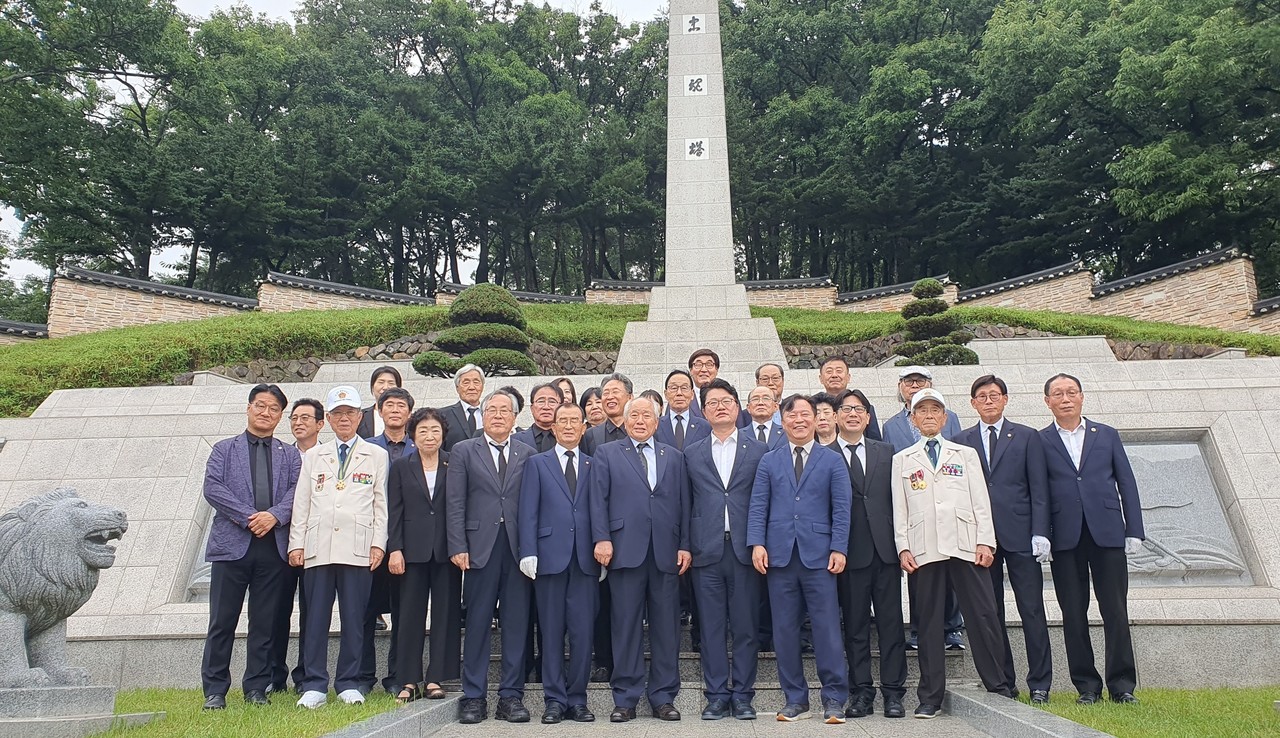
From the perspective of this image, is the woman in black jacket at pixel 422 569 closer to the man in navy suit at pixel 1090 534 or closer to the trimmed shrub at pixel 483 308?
the man in navy suit at pixel 1090 534

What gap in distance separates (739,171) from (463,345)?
47.2 ft

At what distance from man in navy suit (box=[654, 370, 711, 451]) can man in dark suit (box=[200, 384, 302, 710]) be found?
1.87 m

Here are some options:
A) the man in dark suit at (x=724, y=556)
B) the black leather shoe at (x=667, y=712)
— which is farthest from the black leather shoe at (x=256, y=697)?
the man in dark suit at (x=724, y=556)

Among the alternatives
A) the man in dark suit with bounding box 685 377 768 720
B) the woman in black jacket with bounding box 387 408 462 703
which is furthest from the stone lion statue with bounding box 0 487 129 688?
the man in dark suit with bounding box 685 377 768 720

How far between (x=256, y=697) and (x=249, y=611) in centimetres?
39

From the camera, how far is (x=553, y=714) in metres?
3.68

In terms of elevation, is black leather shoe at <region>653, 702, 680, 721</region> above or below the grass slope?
below

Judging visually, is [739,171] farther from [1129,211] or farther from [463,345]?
[463,345]

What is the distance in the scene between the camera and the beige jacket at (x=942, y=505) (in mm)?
3838

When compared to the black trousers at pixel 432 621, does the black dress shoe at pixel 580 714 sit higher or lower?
lower

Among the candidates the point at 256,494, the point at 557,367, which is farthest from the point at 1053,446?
the point at 557,367

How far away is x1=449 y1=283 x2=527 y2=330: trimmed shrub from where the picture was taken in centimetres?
1008

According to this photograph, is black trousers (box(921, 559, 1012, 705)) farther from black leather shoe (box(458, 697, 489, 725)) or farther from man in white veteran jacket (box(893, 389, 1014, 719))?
black leather shoe (box(458, 697, 489, 725))

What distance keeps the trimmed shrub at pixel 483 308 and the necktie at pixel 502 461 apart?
6025 millimetres
